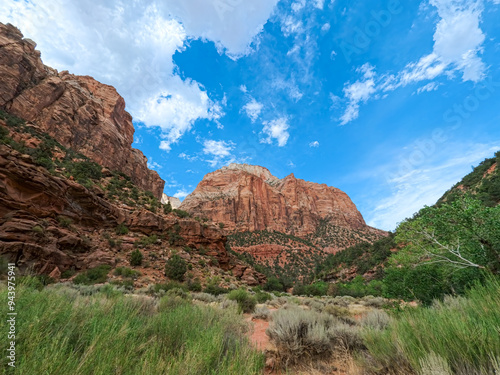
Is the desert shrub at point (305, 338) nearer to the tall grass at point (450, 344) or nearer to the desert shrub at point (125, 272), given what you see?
the tall grass at point (450, 344)

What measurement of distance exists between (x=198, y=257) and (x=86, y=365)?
68.7ft

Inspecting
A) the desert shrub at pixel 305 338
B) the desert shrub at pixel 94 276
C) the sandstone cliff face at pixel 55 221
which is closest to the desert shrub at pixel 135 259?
the sandstone cliff face at pixel 55 221

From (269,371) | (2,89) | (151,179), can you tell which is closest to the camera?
(269,371)

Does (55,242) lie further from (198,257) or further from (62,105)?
(62,105)

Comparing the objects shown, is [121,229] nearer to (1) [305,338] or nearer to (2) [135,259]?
(2) [135,259]

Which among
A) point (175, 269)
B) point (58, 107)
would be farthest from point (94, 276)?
point (58, 107)

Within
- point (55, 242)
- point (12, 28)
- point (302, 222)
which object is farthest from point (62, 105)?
point (302, 222)

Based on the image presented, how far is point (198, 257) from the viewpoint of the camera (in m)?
21.2

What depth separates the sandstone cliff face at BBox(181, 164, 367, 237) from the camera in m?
87.1

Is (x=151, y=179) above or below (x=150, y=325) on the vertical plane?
above

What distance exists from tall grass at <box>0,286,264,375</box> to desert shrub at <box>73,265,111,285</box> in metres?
11.7

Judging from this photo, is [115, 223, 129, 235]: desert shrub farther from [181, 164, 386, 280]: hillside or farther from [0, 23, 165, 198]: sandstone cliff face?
[181, 164, 386, 280]: hillside

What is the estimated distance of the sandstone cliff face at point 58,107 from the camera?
27.8 meters

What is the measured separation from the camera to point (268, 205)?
96.6 metres
